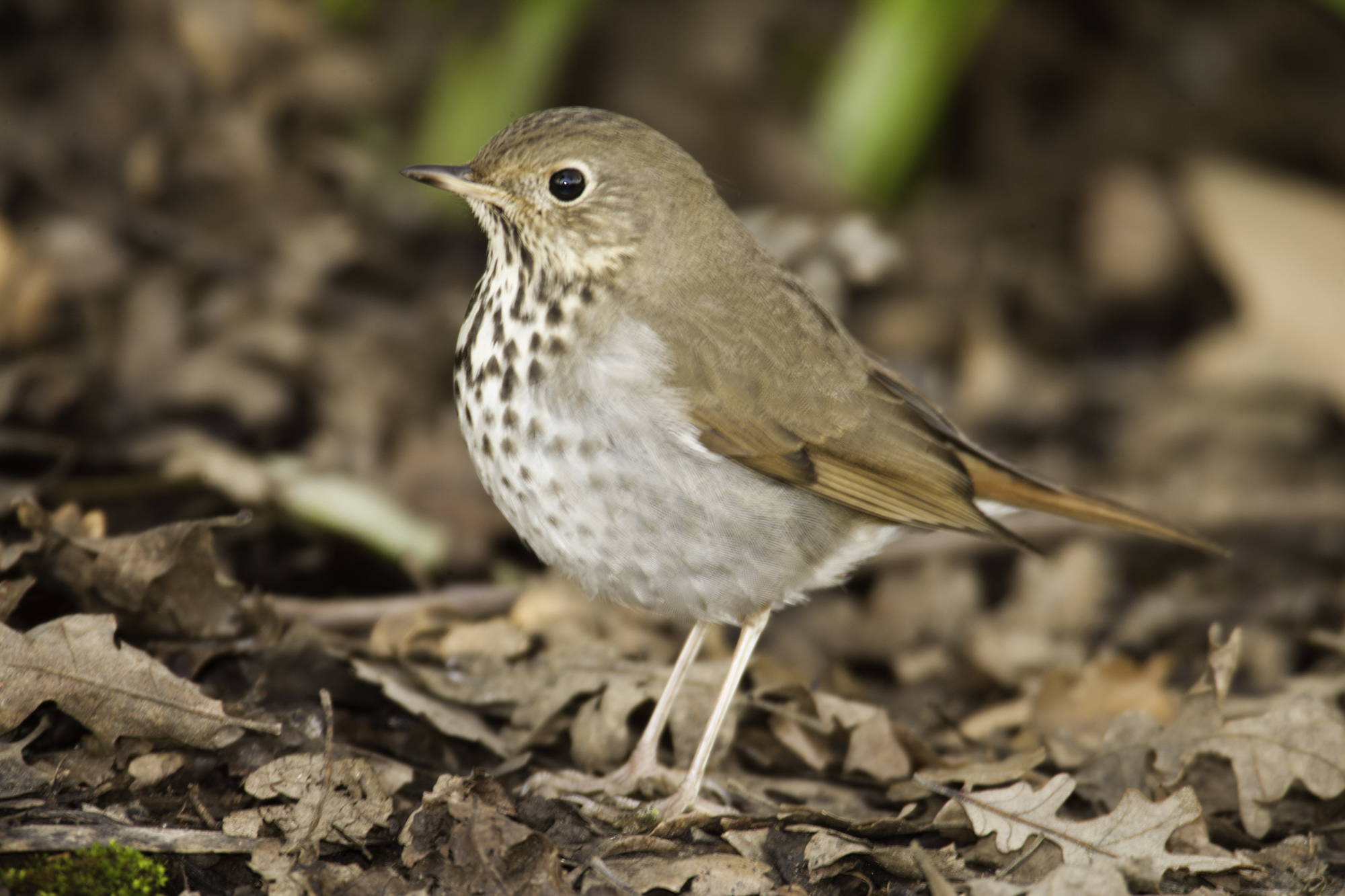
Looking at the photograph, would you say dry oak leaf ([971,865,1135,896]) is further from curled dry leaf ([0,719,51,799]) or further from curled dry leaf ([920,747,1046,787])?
curled dry leaf ([0,719,51,799])

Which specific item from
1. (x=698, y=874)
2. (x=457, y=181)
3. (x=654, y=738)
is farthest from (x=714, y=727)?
(x=457, y=181)

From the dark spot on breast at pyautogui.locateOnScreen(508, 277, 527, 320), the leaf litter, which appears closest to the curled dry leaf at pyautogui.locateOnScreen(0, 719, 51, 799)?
the leaf litter

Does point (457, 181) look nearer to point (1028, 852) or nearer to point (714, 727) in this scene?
point (714, 727)

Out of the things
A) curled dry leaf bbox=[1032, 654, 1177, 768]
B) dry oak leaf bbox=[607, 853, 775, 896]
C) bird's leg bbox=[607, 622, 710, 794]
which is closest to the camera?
dry oak leaf bbox=[607, 853, 775, 896]

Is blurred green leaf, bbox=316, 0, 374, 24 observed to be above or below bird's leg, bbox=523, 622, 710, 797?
above

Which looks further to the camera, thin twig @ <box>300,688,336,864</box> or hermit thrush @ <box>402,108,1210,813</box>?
hermit thrush @ <box>402,108,1210,813</box>

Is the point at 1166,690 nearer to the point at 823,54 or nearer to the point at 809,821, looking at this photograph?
the point at 809,821

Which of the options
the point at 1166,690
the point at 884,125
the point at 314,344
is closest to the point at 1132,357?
the point at 884,125
